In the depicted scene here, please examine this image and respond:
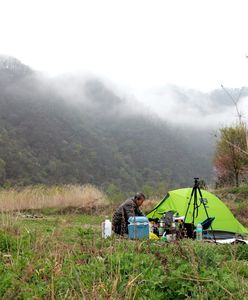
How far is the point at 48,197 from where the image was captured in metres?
17.8

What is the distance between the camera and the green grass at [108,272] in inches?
120

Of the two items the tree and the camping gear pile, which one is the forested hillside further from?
the camping gear pile

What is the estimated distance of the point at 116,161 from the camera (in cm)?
5944

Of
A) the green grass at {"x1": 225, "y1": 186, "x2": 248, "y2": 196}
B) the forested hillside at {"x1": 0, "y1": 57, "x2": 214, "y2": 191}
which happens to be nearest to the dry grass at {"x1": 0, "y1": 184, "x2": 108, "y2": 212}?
the green grass at {"x1": 225, "y1": 186, "x2": 248, "y2": 196}

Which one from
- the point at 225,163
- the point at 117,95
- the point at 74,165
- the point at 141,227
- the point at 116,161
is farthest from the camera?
the point at 117,95

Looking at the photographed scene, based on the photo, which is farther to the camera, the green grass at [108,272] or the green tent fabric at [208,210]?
the green tent fabric at [208,210]

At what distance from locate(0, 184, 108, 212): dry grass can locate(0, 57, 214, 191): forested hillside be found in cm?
1145

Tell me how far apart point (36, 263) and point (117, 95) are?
117 meters

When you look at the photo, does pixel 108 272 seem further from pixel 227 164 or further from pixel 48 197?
pixel 227 164

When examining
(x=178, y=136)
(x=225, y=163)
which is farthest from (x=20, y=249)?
(x=178, y=136)

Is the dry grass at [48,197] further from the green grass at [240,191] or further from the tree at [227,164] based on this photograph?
the tree at [227,164]

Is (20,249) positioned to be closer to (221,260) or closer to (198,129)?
(221,260)

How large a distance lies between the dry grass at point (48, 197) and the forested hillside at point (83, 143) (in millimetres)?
11450

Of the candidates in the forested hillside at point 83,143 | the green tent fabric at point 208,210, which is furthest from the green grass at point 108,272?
the forested hillside at point 83,143
